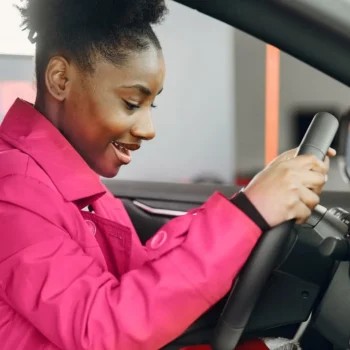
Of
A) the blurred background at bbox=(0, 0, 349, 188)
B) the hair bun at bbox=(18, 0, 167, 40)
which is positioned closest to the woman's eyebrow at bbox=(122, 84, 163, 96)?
the hair bun at bbox=(18, 0, 167, 40)

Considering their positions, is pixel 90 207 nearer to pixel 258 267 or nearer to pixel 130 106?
pixel 130 106

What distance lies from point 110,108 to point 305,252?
15.2 inches

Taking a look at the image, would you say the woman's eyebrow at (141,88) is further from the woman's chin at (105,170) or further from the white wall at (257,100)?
the white wall at (257,100)

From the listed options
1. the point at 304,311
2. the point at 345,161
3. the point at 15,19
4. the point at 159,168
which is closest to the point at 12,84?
the point at 159,168

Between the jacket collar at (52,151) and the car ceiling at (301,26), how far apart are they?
356 millimetres

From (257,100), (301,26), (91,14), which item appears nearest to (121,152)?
(91,14)

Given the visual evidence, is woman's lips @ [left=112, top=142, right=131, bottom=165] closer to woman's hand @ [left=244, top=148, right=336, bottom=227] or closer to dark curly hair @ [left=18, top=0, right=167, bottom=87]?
dark curly hair @ [left=18, top=0, right=167, bottom=87]

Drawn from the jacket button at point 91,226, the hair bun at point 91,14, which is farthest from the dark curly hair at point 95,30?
the jacket button at point 91,226

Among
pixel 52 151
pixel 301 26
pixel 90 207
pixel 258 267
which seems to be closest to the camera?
pixel 301 26

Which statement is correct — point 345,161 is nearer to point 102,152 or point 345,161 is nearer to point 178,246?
point 102,152

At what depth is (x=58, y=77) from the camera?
3.35ft

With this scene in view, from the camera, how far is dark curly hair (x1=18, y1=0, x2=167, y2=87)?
98 cm

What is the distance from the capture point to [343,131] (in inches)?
53.4

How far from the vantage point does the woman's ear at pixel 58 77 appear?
1017mm
